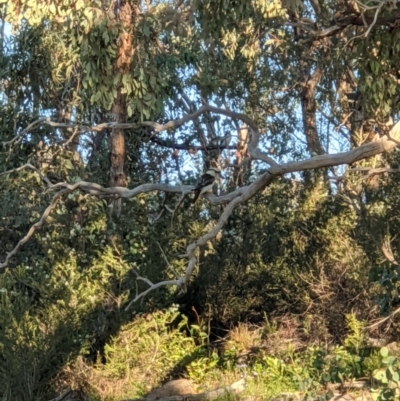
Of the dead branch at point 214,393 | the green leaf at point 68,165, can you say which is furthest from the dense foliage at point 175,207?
the dead branch at point 214,393

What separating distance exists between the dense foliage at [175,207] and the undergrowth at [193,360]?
0.08 ft

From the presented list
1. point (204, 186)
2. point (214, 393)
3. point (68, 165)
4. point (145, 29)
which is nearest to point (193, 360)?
point (214, 393)

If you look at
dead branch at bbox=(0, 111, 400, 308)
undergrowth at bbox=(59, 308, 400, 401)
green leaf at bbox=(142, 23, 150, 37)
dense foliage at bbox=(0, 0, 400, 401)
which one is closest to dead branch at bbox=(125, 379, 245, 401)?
undergrowth at bbox=(59, 308, 400, 401)

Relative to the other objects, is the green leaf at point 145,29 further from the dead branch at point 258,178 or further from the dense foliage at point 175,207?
the dead branch at point 258,178

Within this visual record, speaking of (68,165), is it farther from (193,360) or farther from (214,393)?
(214,393)

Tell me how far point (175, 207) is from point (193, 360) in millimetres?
2138

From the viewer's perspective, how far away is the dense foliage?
6.15 metres

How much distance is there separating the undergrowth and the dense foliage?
24 mm

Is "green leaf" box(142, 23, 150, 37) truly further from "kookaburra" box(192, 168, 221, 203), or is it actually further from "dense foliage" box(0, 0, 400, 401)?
"kookaburra" box(192, 168, 221, 203)

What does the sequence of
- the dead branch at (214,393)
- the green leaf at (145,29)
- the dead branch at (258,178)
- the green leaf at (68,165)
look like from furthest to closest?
1. the green leaf at (68,165)
2. the green leaf at (145,29)
3. the dead branch at (214,393)
4. the dead branch at (258,178)

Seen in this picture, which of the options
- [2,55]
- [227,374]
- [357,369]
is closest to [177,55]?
[2,55]

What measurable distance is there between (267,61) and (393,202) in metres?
3.68

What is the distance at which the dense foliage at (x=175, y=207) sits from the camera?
20.2 feet

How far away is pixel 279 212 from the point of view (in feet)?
26.6
